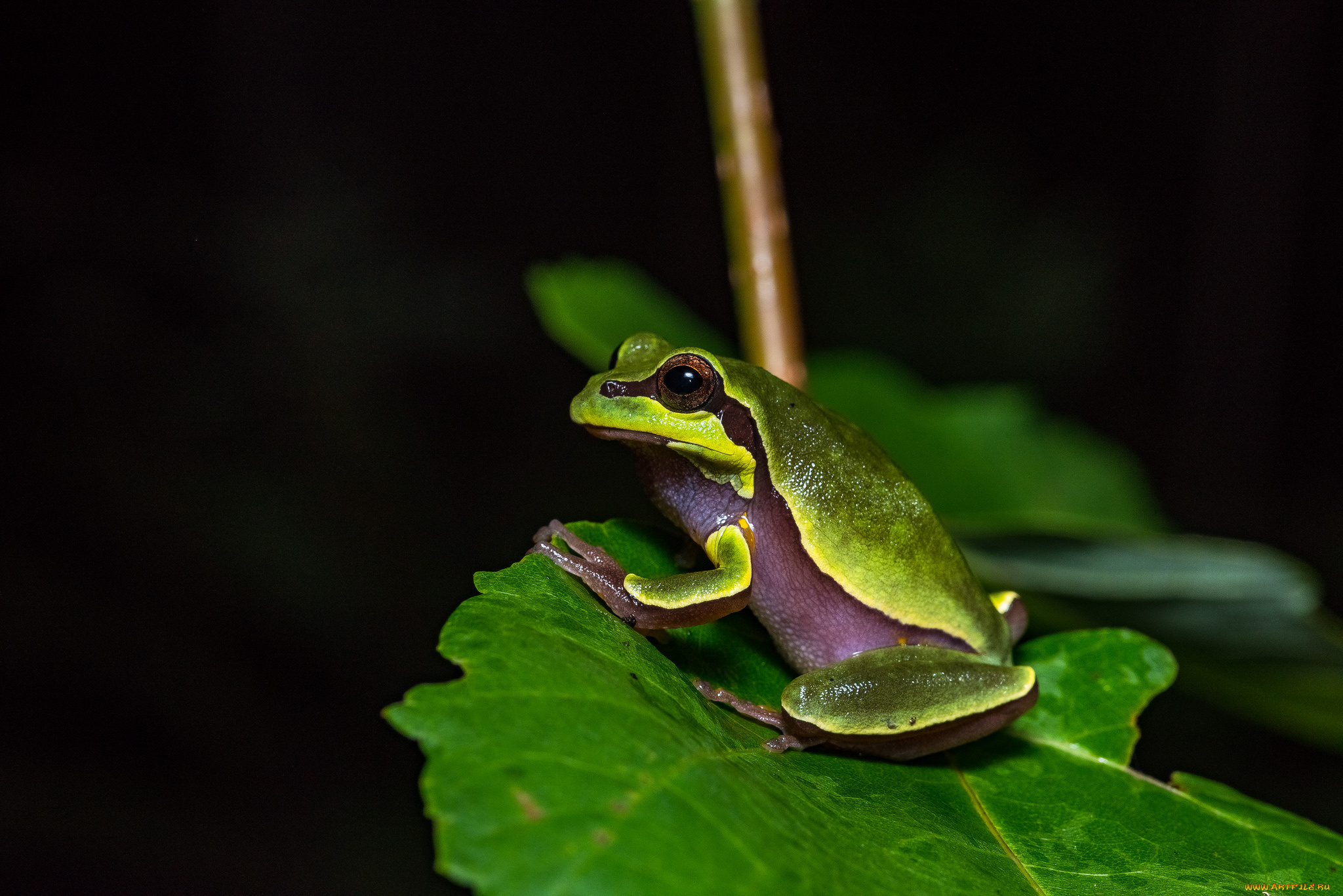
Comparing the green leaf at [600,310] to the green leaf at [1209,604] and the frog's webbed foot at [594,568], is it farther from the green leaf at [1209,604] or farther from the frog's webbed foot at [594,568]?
the green leaf at [1209,604]

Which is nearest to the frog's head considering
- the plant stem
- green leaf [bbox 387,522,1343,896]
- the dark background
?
green leaf [bbox 387,522,1343,896]

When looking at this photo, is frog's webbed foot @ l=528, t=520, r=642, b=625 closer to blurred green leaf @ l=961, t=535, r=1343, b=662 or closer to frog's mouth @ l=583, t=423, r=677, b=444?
frog's mouth @ l=583, t=423, r=677, b=444

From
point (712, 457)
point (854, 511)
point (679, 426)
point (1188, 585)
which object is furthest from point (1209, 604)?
point (679, 426)

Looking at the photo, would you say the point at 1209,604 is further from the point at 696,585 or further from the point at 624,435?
the point at 624,435

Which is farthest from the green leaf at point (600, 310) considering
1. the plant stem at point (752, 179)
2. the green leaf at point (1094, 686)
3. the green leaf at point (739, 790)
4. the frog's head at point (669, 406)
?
the green leaf at point (1094, 686)

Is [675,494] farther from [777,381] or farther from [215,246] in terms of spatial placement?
[215,246]
